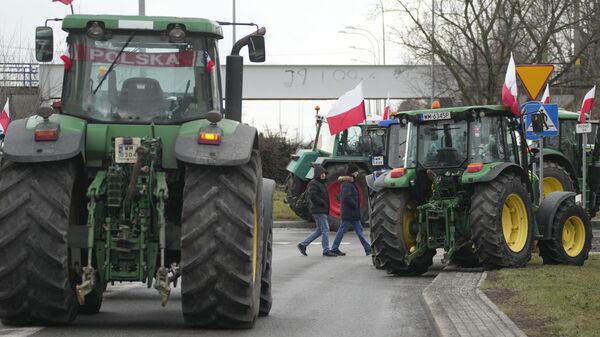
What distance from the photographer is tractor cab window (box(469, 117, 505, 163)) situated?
18.4 meters

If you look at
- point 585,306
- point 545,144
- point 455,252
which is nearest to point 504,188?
point 455,252

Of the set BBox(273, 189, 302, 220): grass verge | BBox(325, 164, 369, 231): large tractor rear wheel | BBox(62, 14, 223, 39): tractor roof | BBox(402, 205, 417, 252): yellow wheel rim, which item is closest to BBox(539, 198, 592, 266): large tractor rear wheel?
BBox(402, 205, 417, 252): yellow wheel rim

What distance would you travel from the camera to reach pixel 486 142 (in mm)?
18391

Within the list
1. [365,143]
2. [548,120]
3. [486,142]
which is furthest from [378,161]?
[486,142]

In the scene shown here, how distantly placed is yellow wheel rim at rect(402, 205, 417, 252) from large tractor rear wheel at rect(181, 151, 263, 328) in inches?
315

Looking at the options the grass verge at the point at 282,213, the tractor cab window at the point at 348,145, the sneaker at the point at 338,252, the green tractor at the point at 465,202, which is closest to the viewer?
the green tractor at the point at 465,202

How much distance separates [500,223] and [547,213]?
5.71 ft

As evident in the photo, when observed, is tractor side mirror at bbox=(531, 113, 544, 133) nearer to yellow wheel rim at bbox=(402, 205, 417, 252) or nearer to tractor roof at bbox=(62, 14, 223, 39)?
yellow wheel rim at bbox=(402, 205, 417, 252)

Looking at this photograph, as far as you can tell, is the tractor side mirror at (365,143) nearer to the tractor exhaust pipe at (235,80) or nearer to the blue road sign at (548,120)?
the blue road sign at (548,120)

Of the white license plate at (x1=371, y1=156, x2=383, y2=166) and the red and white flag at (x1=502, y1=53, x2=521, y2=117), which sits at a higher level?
the red and white flag at (x1=502, y1=53, x2=521, y2=117)

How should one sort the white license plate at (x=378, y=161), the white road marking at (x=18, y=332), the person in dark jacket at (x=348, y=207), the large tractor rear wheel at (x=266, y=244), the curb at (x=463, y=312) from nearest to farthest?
the white road marking at (x=18, y=332) → the curb at (x=463, y=312) → the large tractor rear wheel at (x=266, y=244) → the person in dark jacket at (x=348, y=207) → the white license plate at (x=378, y=161)

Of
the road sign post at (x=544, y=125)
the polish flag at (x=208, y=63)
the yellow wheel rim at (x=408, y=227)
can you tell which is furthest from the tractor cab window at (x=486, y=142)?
the polish flag at (x=208, y=63)

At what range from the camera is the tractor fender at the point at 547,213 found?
18781mm

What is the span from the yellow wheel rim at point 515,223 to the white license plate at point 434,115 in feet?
5.21
